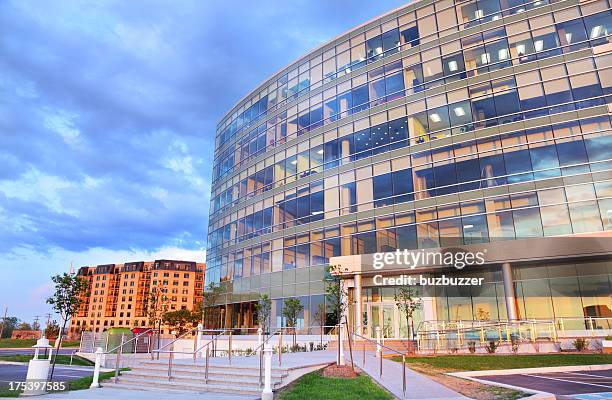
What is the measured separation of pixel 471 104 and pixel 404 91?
18.2 ft

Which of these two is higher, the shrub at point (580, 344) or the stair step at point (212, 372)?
the shrub at point (580, 344)

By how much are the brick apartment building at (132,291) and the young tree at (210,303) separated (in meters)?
131

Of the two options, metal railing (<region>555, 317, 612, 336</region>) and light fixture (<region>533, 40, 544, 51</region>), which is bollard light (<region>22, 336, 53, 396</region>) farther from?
light fixture (<region>533, 40, 544, 51</region>)

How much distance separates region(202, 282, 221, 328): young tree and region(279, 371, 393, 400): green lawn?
33.1m

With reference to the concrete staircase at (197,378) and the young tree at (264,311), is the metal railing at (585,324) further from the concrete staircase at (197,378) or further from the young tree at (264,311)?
the young tree at (264,311)

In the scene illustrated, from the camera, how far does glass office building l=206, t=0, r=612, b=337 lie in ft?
85.4

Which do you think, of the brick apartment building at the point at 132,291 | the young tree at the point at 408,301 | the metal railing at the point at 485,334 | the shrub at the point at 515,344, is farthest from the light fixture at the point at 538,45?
the brick apartment building at the point at 132,291

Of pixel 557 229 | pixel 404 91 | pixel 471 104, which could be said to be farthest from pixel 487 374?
pixel 404 91

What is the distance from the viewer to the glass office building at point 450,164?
26.0m

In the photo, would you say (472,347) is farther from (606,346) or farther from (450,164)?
(450,164)

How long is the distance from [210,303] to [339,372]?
109 ft

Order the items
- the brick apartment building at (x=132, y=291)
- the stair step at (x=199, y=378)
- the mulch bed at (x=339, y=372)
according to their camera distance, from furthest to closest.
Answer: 1. the brick apartment building at (x=132, y=291)
2. the mulch bed at (x=339, y=372)
3. the stair step at (x=199, y=378)

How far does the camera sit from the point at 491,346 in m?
21.6

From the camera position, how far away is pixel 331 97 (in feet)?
128
